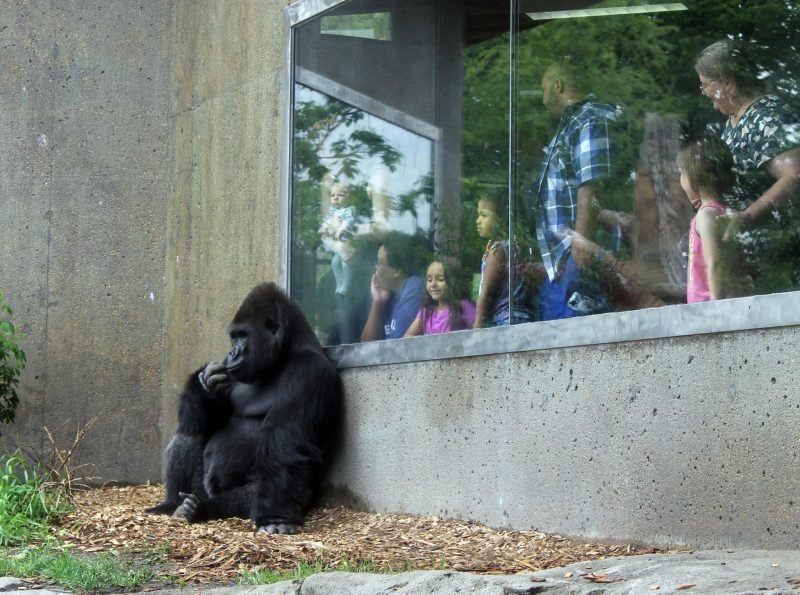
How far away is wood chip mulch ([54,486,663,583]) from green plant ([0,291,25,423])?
4.85 feet

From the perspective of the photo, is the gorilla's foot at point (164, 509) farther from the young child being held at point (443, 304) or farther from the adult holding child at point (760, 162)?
the adult holding child at point (760, 162)

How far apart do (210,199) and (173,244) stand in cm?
63

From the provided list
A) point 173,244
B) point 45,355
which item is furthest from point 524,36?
point 45,355

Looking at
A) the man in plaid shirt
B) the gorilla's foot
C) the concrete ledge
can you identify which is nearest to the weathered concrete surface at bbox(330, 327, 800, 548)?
the concrete ledge

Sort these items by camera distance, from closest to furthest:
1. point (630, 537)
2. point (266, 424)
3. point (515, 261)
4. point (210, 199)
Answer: point (630, 537) < point (515, 261) < point (266, 424) < point (210, 199)

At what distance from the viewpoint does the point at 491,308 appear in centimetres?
594

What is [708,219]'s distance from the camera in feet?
16.5

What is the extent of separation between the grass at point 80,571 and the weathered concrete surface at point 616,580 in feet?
3.06

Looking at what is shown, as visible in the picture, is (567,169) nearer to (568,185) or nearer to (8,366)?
(568,185)

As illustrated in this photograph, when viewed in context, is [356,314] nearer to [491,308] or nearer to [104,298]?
[491,308]

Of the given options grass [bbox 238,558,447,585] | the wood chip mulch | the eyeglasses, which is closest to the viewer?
grass [bbox 238,558,447,585]

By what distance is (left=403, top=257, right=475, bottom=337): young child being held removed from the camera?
6160 millimetres

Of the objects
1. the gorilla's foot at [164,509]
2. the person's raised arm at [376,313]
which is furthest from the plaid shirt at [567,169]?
the gorilla's foot at [164,509]

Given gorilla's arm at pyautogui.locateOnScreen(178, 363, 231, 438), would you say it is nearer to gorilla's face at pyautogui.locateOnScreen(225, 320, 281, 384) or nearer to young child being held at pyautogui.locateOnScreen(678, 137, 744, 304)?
gorilla's face at pyautogui.locateOnScreen(225, 320, 281, 384)
